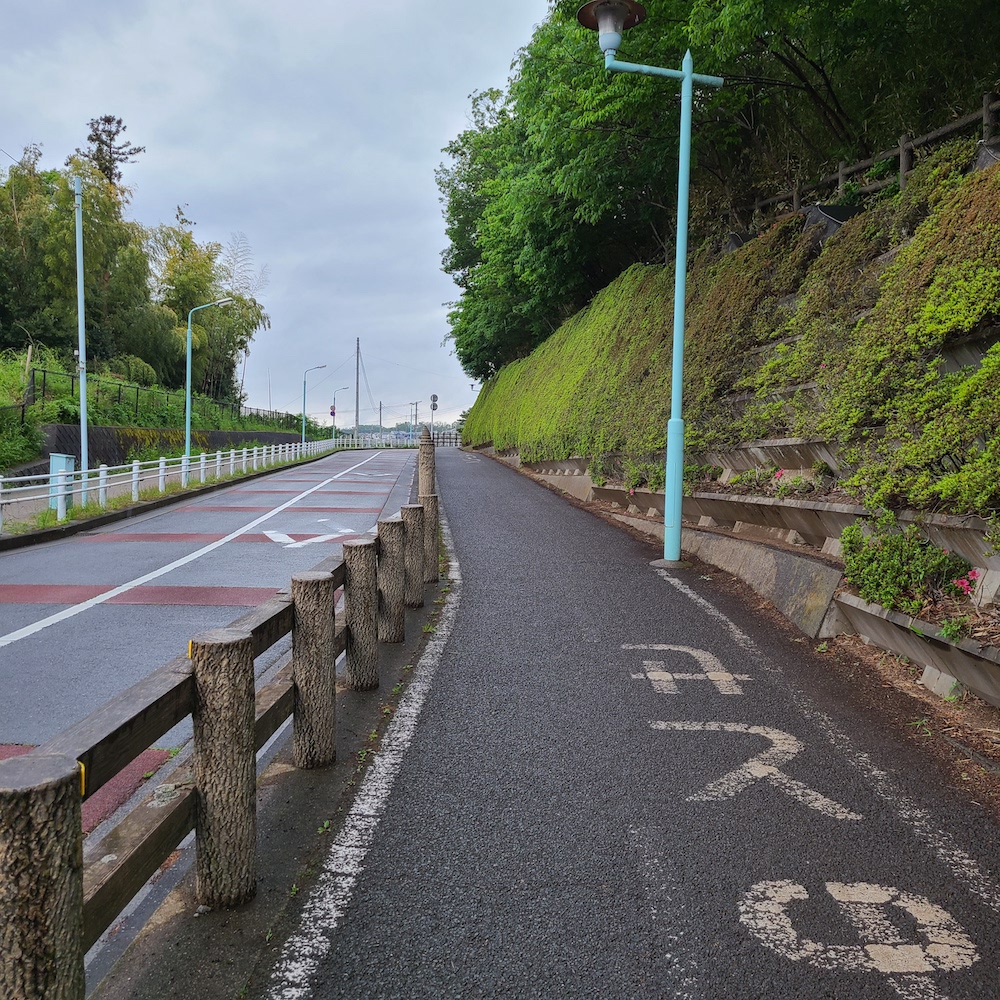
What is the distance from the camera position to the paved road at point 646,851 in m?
→ 2.48

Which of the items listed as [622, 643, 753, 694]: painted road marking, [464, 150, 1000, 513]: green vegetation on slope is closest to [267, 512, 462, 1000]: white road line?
[622, 643, 753, 694]: painted road marking

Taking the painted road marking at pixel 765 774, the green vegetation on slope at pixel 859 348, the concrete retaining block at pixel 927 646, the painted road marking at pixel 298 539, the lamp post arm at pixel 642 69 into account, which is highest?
the lamp post arm at pixel 642 69

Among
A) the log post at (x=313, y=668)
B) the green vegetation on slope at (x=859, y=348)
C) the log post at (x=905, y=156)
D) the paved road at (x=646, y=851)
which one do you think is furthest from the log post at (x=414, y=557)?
the log post at (x=905, y=156)

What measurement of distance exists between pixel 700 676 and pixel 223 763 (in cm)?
366

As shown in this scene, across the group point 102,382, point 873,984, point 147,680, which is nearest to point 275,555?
point 147,680

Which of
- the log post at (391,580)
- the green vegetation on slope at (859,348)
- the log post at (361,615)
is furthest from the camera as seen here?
the log post at (391,580)

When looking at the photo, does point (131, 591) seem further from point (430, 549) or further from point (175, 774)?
point (175, 774)

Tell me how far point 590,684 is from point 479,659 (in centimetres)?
97

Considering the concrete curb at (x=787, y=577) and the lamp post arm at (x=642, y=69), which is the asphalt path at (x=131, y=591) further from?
the lamp post arm at (x=642, y=69)

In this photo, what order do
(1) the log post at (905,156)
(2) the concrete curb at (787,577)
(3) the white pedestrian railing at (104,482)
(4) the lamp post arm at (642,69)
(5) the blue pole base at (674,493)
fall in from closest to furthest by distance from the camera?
1. (2) the concrete curb at (787,577)
2. (4) the lamp post arm at (642,69)
3. (5) the blue pole base at (674,493)
4. (1) the log post at (905,156)
5. (3) the white pedestrian railing at (104,482)

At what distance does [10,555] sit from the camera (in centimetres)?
1132

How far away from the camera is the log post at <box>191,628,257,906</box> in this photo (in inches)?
105

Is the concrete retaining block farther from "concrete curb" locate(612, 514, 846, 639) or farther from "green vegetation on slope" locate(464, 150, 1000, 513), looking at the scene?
"green vegetation on slope" locate(464, 150, 1000, 513)

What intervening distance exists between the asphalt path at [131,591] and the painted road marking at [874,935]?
3401 millimetres
